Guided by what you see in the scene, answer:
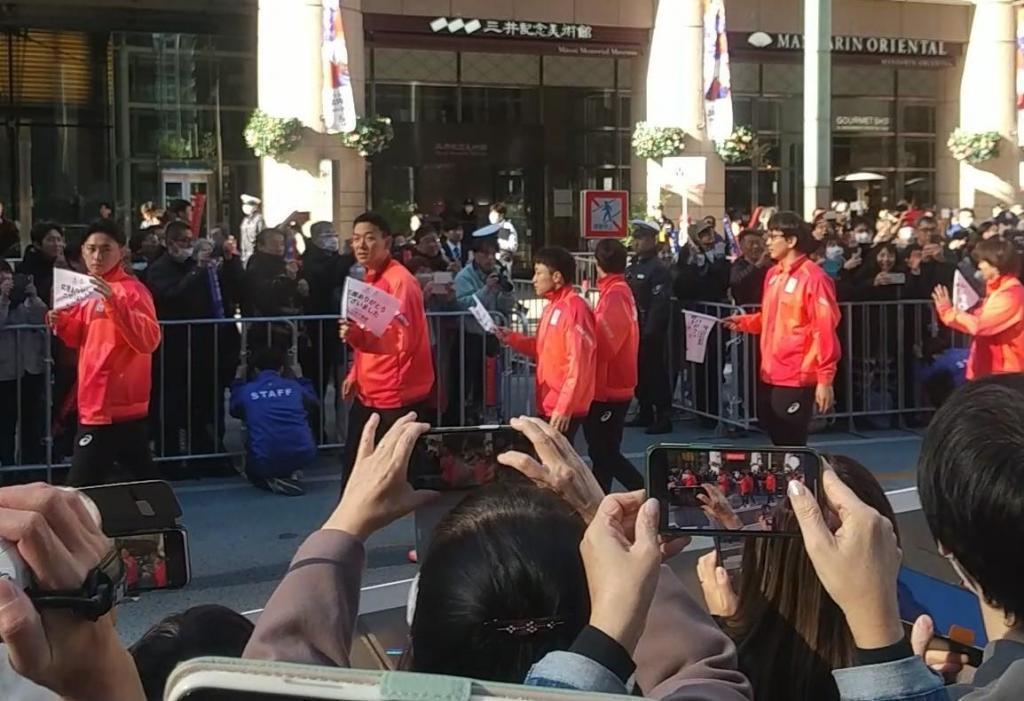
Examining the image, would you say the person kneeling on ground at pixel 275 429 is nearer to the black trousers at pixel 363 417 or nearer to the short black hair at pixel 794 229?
the black trousers at pixel 363 417

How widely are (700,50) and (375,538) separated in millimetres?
16979

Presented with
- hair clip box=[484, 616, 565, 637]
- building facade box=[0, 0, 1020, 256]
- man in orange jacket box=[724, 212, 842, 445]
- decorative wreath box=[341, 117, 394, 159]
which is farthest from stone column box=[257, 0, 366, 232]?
hair clip box=[484, 616, 565, 637]

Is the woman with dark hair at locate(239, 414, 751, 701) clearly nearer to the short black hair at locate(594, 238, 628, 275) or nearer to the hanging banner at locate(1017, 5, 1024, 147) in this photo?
the short black hair at locate(594, 238, 628, 275)

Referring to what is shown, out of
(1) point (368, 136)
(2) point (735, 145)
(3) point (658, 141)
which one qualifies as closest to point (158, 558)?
(1) point (368, 136)

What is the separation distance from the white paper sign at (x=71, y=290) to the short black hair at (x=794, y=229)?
159 inches

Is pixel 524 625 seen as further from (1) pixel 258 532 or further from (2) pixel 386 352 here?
(1) pixel 258 532

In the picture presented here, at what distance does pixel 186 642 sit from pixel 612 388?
6.25 meters

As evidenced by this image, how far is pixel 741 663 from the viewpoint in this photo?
2.55 meters

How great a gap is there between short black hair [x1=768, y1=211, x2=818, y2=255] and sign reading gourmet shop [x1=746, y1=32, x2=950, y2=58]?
18.6m

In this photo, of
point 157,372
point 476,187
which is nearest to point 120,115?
point 476,187

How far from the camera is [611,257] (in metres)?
8.91

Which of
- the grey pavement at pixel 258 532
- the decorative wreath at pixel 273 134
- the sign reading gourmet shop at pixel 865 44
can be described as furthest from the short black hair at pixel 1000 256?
the sign reading gourmet shop at pixel 865 44

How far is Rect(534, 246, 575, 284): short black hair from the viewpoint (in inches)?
316

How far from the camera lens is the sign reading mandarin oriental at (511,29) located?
23547mm
